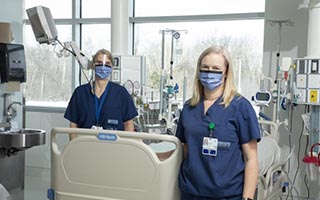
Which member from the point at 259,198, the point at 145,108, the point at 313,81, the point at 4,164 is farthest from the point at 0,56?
the point at 313,81

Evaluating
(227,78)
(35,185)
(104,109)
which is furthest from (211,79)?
(35,185)

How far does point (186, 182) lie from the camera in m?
2.01

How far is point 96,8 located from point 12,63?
2.50 m

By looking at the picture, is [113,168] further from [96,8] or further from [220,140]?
[96,8]

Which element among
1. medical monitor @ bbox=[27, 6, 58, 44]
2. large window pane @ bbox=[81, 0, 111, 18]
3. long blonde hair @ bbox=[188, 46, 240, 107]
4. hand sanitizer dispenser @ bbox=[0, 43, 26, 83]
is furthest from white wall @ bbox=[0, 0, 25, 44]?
long blonde hair @ bbox=[188, 46, 240, 107]

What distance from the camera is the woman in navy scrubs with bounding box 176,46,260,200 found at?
1.91 m

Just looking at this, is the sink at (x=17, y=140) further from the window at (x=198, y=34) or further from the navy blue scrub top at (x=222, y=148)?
the window at (x=198, y=34)

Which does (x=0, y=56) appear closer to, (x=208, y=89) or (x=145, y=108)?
(x=145, y=108)

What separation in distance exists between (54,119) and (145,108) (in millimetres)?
1740

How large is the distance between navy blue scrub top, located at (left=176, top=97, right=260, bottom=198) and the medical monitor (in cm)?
201

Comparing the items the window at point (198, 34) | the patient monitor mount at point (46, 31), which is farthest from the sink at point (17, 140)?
the window at point (198, 34)

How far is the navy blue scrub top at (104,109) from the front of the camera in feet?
9.11

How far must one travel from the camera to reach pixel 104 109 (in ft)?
9.12

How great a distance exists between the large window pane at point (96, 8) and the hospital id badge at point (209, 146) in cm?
425
